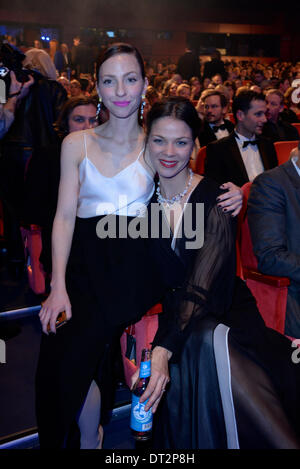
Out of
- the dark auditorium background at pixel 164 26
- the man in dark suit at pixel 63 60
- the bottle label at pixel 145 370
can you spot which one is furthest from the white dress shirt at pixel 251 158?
the man in dark suit at pixel 63 60

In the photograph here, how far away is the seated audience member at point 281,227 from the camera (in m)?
2.23

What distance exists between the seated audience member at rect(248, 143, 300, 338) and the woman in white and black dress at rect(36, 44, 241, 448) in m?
0.45

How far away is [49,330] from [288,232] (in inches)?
51.0

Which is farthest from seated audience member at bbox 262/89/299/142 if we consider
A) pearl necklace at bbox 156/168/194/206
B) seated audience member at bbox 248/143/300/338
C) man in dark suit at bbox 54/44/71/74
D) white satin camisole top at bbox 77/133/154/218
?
man in dark suit at bbox 54/44/71/74

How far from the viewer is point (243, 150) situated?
462cm

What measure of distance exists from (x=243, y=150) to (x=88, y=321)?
3291 millimetres

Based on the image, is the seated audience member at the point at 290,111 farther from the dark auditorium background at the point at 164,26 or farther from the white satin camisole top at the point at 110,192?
the white satin camisole top at the point at 110,192

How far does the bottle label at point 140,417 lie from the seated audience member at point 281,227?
95 cm

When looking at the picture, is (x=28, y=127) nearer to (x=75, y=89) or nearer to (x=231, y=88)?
(x=75, y=89)

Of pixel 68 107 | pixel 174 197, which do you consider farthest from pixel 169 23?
pixel 174 197

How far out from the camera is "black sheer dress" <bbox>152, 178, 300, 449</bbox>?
148 cm
